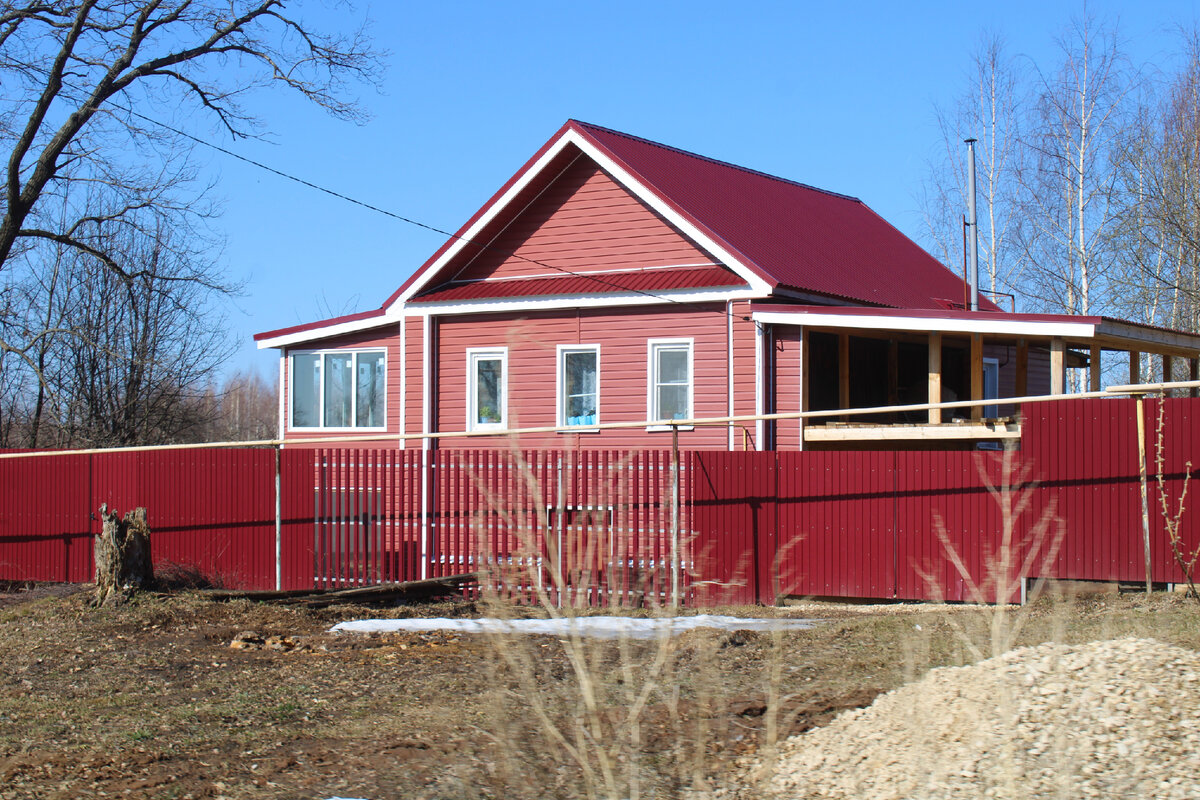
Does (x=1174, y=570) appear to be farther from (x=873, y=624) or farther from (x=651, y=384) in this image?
(x=651, y=384)

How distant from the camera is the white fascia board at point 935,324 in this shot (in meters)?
13.4

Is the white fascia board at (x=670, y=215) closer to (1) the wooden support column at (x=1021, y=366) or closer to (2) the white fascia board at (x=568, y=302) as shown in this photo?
(2) the white fascia board at (x=568, y=302)

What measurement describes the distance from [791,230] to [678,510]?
34.0 feet

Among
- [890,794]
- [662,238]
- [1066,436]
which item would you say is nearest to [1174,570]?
[1066,436]

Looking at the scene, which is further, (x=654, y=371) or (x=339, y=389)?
(x=339, y=389)

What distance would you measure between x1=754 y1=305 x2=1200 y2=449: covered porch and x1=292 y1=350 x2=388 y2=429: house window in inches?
277

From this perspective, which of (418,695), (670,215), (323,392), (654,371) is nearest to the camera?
(418,695)

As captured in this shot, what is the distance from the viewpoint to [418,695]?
304 inches

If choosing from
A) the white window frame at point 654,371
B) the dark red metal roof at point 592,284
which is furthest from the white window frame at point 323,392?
the white window frame at point 654,371

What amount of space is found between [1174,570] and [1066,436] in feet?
5.17

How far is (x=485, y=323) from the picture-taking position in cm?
1795

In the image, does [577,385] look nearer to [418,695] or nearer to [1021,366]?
[1021,366]

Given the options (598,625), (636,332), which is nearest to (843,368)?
(636,332)

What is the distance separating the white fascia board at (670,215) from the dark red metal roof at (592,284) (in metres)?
0.25
